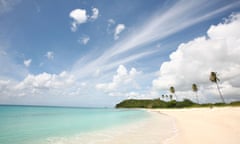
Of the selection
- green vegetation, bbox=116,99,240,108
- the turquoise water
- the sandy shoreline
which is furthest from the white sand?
green vegetation, bbox=116,99,240,108

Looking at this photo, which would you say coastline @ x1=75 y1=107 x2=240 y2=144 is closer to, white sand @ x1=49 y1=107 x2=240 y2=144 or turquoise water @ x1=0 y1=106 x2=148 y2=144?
white sand @ x1=49 y1=107 x2=240 y2=144

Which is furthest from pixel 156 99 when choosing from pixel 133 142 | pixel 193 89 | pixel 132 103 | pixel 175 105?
pixel 133 142

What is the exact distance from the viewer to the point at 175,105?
94.8 m

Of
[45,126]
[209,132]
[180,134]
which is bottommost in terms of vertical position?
[45,126]

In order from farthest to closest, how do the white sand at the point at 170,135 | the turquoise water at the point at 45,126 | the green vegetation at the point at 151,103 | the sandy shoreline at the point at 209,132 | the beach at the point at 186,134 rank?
the green vegetation at the point at 151,103 < the turquoise water at the point at 45,126 < the white sand at the point at 170,135 < the beach at the point at 186,134 < the sandy shoreline at the point at 209,132

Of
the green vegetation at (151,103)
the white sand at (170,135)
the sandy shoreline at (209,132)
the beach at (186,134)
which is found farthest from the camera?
the green vegetation at (151,103)

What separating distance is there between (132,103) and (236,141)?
158459mm

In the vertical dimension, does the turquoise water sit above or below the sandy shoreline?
below

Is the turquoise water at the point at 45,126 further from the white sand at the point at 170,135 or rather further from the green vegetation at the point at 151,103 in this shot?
the green vegetation at the point at 151,103

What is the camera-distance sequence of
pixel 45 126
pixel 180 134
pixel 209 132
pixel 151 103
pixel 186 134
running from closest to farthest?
1. pixel 209 132
2. pixel 186 134
3. pixel 180 134
4. pixel 45 126
5. pixel 151 103

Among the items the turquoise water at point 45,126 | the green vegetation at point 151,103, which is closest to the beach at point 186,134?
the turquoise water at point 45,126

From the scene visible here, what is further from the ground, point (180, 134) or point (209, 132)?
point (209, 132)

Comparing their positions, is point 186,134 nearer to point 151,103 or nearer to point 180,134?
point 180,134

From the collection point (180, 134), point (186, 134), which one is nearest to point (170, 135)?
point (180, 134)
